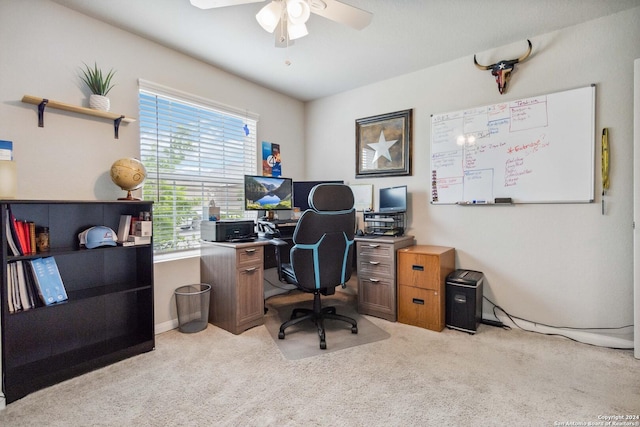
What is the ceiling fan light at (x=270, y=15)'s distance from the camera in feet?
5.51

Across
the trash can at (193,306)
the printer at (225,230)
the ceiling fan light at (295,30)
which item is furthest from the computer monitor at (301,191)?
the ceiling fan light at (295,30)

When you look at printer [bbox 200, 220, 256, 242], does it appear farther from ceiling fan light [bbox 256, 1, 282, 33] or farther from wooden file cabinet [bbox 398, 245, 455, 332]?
ceiling fan light [bbox 256, 1, 282, 33]

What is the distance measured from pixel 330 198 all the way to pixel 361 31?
4.58ft

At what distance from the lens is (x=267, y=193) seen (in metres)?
3.22

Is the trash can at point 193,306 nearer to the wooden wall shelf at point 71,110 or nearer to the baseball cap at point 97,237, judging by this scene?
the baseball cap at point 97,237

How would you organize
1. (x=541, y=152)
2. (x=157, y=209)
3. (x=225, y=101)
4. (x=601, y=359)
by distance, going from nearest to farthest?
(x=601, y=359) → (x=541, y=152) → (x=157, y=209) → (x=225, y=101)

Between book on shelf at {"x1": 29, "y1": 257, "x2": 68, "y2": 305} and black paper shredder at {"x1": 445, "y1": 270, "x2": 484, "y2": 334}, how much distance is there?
9.47 ft

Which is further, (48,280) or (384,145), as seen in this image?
(384,145)

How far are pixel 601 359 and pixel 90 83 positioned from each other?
4.20 metres

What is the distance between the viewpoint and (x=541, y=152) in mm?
2557

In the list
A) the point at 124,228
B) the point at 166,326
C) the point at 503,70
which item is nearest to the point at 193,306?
the point at 166,326

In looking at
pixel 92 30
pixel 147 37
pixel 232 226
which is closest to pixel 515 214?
pixel 232 226

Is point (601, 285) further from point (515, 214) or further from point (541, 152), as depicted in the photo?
point (541, 152)

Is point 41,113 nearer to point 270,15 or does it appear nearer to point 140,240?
point 140,240
